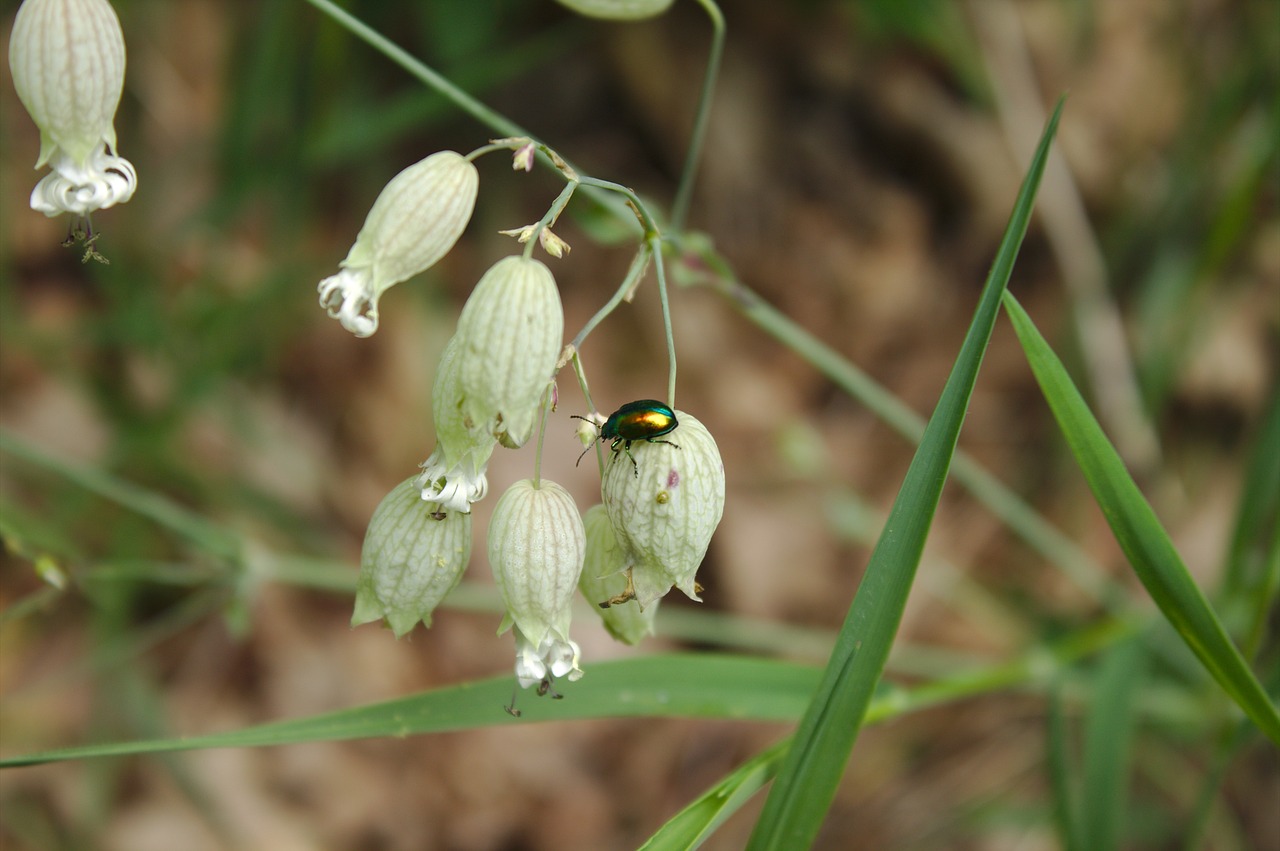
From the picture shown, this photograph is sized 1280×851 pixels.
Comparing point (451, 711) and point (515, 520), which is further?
point (451, 711)

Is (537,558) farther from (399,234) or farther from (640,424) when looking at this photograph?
(399,234)

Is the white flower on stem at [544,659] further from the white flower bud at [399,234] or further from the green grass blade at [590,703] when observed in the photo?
the white flower bud at [399,234]

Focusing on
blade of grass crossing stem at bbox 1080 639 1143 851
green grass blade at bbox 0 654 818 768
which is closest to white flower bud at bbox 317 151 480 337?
green grass blade at bbox 0 654 818 768

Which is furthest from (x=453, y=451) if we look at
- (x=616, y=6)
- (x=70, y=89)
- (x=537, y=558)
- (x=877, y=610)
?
(x=616, y=6)

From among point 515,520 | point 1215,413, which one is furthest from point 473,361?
point 1215,413

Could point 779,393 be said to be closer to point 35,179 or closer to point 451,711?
point 451,711
